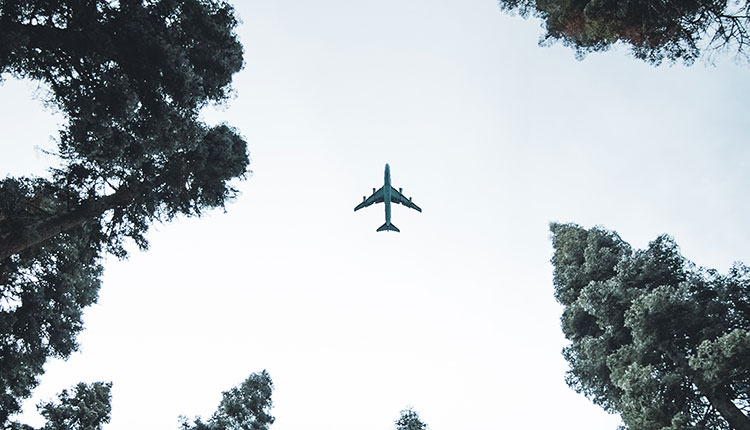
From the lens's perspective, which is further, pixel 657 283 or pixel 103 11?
pixel 657 283

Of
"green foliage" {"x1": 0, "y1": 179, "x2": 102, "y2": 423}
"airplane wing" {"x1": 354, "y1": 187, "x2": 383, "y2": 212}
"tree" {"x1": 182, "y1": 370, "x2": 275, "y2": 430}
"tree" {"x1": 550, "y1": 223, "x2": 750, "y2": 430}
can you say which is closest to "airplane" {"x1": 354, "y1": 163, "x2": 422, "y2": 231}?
"airplane wing" {"x1": 354, "y1": 187, "x2": 383, "y2": 212}

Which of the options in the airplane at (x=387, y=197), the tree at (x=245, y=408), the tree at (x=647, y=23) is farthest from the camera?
the airplane at (x=387, y=197)

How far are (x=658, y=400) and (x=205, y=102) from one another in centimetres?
1452

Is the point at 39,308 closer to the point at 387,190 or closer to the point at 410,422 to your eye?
the point at 410,422

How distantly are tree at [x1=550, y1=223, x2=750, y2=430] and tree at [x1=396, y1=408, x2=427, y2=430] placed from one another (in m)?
7.48

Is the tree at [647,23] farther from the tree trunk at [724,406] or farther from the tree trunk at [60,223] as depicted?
the tree trunk at [60,223]

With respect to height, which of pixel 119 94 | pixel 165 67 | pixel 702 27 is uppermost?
pixel 165 67

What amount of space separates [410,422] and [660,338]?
38.2 ft

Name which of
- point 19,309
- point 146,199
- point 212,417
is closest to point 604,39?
point 146,199

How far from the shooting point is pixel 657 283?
1343 cm

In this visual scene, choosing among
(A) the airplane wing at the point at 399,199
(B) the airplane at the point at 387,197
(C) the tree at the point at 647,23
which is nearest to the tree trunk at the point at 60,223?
(C) the tree at the point at 647,23

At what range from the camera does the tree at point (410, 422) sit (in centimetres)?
1942

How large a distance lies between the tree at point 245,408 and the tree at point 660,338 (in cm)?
1314

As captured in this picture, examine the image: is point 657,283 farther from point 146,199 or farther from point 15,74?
point 15,74
